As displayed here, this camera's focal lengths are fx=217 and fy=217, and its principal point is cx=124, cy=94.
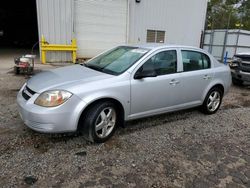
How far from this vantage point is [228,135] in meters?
3.76

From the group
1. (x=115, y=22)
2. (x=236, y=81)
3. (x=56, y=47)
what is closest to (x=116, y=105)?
(x=236, y=81)

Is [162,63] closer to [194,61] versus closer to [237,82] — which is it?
[194,61]

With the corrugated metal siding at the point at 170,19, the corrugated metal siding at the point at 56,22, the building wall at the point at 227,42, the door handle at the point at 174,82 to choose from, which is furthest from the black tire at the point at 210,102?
the building wall at the point at 227,42

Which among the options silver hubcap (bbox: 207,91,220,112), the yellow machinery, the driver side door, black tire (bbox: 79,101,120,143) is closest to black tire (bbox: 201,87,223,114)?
silver hubcap (bbox: 207,91,220,112)

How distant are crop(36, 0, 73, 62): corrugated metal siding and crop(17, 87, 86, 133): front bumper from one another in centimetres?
718

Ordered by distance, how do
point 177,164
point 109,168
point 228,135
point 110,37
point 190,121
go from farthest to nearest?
point 110,37 < point 190,121 < point 228,135 < point 177,164 < point 109,168

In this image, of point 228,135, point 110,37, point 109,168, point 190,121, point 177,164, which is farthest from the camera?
point 110,37

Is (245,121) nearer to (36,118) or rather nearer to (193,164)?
(193,164)

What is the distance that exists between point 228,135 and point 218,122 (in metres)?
0.55

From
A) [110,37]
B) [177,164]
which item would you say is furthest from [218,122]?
[110,37]

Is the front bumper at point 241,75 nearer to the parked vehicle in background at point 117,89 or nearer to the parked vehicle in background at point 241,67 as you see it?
the parked vehicle in background at point 241,67

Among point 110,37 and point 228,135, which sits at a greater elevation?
point 110,37

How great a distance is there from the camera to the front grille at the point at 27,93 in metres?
2.96

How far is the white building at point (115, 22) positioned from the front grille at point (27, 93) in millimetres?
6785
